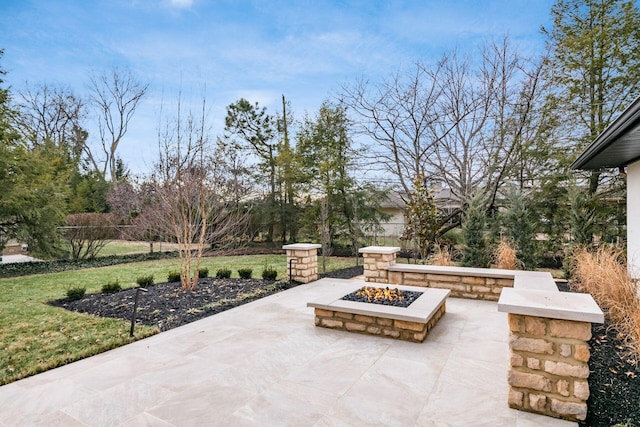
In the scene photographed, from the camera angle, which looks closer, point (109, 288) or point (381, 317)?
point (381, 317)

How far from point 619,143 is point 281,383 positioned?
179 inches

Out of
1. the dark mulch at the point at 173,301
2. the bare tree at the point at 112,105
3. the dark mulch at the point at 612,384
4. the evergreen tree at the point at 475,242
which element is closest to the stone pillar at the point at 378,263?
the dark mulch at the point at 173,301

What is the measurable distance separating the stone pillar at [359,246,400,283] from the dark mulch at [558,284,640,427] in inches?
129

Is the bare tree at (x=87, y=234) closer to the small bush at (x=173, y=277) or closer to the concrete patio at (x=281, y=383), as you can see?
the small bush at (x=173, y=277)

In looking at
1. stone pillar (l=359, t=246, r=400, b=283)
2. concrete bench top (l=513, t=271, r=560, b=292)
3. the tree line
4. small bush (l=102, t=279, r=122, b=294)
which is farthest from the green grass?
concrete bench top (l=513, t=271, r=560, b=292)

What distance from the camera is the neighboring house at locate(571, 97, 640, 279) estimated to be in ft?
9.84

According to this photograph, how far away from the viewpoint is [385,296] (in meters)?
4.33

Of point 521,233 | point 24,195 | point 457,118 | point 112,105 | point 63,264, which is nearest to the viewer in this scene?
point 521,233

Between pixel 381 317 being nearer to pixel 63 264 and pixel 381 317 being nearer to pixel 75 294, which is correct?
pixel 75 294

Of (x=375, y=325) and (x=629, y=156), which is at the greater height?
(x=629, y=156)

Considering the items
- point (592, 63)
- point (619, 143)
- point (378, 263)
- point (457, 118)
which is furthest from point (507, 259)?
point (592, 63)

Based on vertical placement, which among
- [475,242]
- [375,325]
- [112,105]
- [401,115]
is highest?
[112,105]

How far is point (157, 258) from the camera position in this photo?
12062mm

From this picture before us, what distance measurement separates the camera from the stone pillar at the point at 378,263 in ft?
20.6
